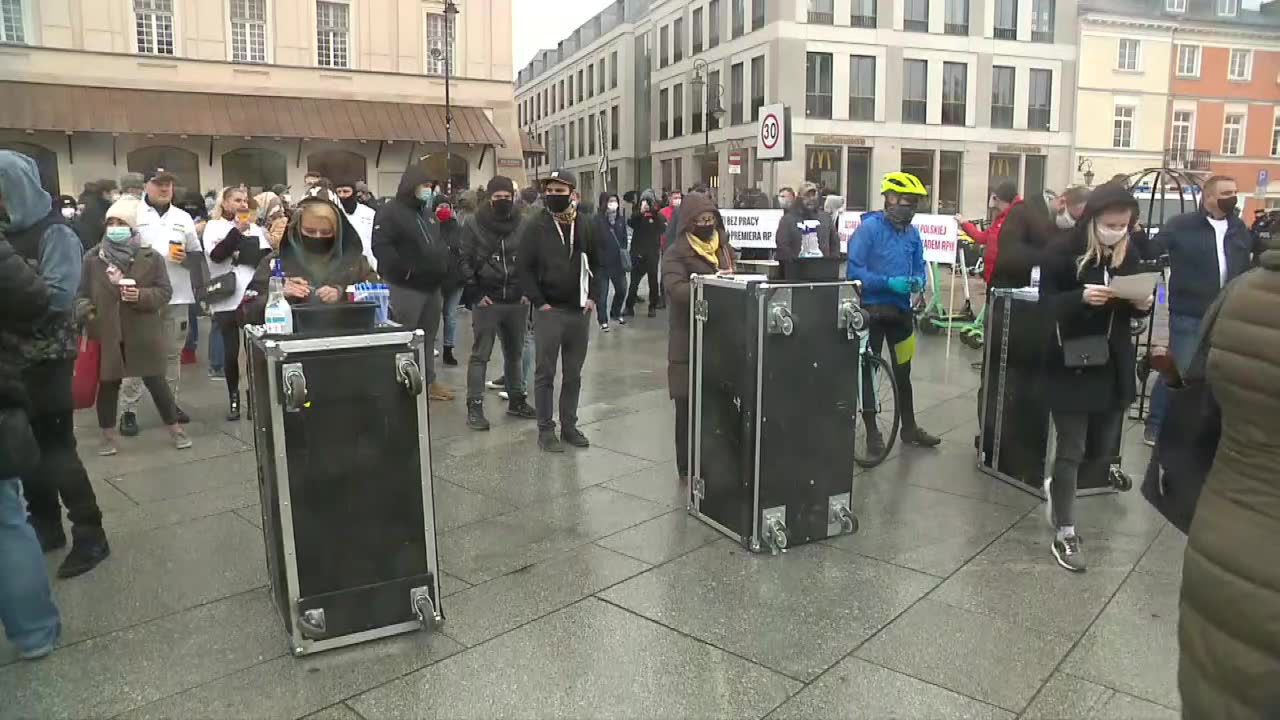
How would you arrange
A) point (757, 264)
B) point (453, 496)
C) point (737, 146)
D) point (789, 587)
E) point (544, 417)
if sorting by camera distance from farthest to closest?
point (737, 146), point (544, 417), point (453, 496), point (757, 264), point (789, 587)

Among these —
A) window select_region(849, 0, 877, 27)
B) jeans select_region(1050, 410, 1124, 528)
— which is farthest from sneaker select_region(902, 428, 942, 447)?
window select_region(849, 0, 877, 27)

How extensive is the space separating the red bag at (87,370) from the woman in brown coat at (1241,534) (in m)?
6.74

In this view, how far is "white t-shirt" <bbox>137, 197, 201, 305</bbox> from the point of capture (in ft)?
25.9

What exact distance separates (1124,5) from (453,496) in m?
49.7

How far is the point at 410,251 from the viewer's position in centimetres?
774

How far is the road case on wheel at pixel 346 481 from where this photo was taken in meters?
3.61

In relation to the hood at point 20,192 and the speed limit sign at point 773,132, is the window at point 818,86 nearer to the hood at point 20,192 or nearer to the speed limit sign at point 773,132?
the speed limit sign at point 773,132

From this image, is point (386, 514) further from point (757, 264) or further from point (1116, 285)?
point (1116, 285)

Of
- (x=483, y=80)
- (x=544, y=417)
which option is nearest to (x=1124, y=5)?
(x=483, y=80)

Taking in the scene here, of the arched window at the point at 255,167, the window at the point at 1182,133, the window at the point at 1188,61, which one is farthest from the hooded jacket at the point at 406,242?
the window at the point at 1188,61

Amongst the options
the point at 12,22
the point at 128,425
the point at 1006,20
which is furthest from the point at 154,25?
the point at 1006,20

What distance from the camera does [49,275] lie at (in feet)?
14.7

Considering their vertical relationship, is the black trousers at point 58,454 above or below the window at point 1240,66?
below

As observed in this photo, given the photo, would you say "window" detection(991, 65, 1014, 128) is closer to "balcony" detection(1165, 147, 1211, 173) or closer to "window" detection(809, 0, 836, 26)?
"window" detection(809, 0, 836, 26)
